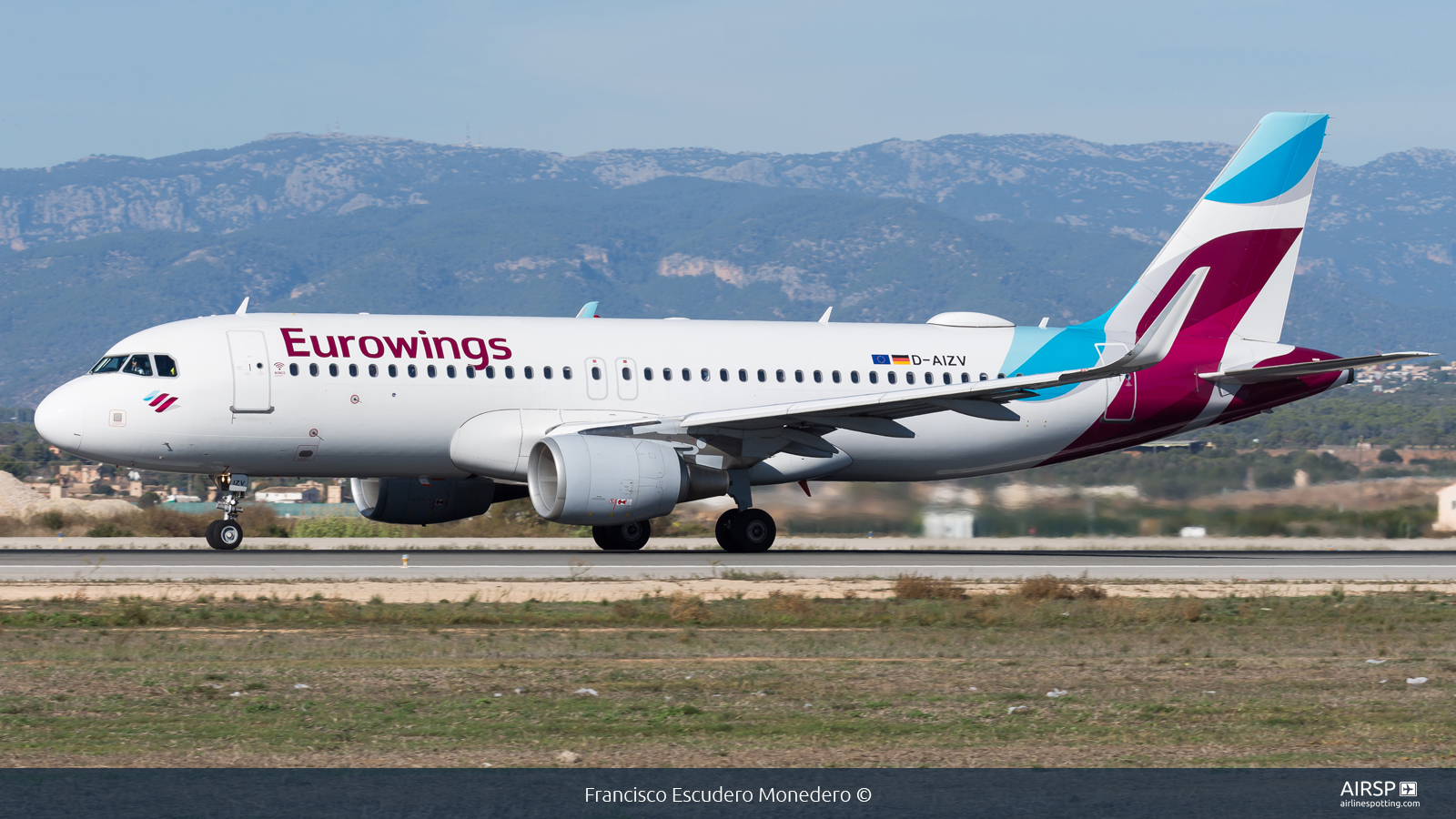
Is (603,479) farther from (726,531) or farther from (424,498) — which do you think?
(424,498)

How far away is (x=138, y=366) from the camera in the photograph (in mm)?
26578

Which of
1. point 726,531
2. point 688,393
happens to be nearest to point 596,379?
point 688,393

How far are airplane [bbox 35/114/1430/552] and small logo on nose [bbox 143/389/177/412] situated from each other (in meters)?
0.04

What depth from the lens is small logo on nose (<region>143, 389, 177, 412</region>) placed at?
26.1 m

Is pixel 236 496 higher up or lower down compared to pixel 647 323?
lower down

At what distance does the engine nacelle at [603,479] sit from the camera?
83.8ft

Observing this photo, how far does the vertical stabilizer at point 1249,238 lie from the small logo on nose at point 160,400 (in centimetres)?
1694

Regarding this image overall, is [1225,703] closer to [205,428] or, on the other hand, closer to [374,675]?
[374,675]

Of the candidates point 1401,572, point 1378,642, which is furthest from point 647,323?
point 1378,642

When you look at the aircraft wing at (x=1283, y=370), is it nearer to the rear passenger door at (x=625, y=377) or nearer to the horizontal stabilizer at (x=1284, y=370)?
the horizontal stabilizer at (x=1284, y=370)

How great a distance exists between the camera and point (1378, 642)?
16.3 metres

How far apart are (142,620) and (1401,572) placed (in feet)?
60.0

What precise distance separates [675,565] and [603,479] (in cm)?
190

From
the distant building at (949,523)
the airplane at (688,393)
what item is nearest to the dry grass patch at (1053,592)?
the airplane at (688,393)
